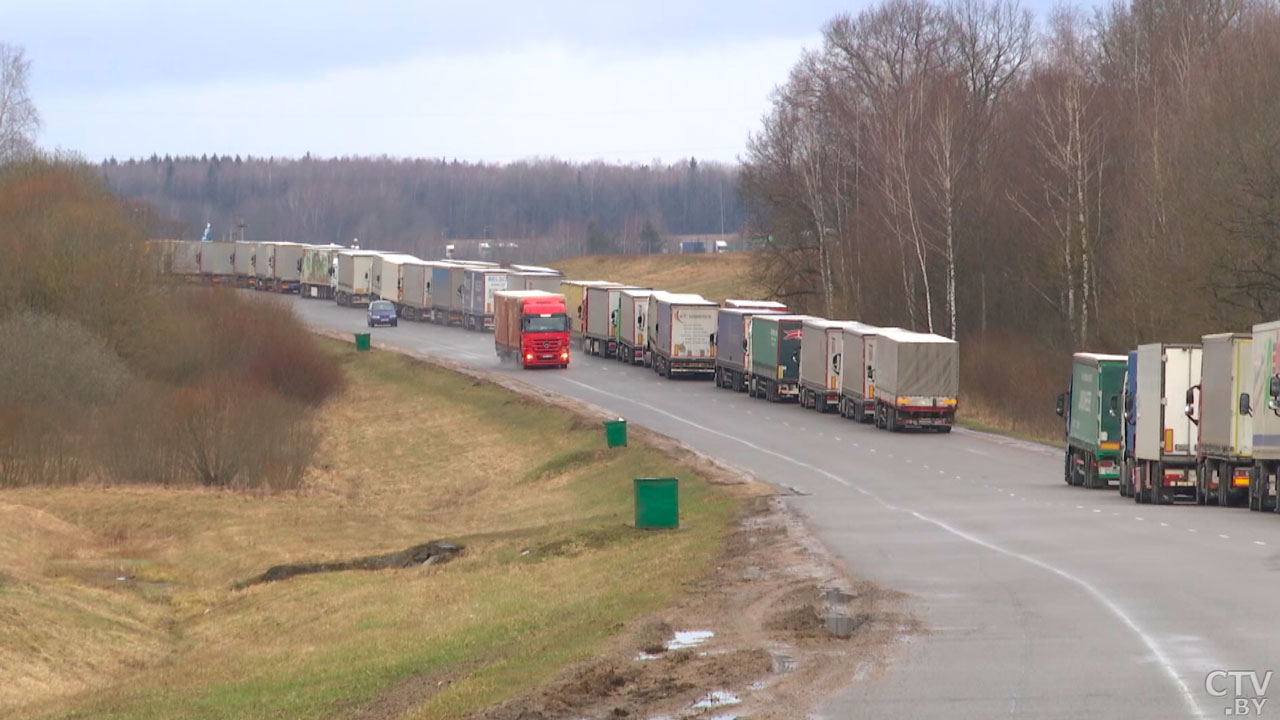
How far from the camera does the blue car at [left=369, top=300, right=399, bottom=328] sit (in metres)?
102

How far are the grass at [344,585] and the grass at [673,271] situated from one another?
83282mm

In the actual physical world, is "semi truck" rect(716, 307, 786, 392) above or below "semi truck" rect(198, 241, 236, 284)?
below

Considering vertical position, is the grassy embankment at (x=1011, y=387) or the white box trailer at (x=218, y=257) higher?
the white box trailer at (x=218, y=257)

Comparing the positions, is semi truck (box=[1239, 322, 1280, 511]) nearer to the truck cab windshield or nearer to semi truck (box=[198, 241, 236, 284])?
the truck cab windshield

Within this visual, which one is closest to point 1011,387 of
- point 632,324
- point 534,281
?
point 632,324

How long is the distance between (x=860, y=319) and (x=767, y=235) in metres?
16.3

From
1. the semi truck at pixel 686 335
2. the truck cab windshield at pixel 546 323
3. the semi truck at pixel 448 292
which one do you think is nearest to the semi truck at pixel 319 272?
the semi truck at pixel 448 292

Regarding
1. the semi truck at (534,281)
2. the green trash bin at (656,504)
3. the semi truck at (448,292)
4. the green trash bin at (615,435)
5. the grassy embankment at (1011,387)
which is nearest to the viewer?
the green trash bin at (656,504)

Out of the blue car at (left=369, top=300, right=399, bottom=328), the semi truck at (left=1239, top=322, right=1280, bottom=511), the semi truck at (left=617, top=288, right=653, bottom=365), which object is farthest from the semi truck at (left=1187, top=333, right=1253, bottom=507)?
the blue car at (left=369, top=300, right=399, bottom=328)

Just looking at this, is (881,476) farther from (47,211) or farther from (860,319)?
(860,319)

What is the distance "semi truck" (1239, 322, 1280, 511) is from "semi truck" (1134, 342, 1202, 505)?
7.72 ft

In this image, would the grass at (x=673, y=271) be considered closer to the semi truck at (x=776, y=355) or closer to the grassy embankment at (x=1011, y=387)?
the grassy embankment at (x=1011, y=387)

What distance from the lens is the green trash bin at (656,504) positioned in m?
30.7

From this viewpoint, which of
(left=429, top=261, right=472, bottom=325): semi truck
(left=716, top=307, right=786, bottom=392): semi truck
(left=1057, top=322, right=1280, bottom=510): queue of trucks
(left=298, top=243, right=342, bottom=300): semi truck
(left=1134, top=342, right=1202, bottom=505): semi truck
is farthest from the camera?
(left=298, top=243, right=342, bottom=300): semi truck
